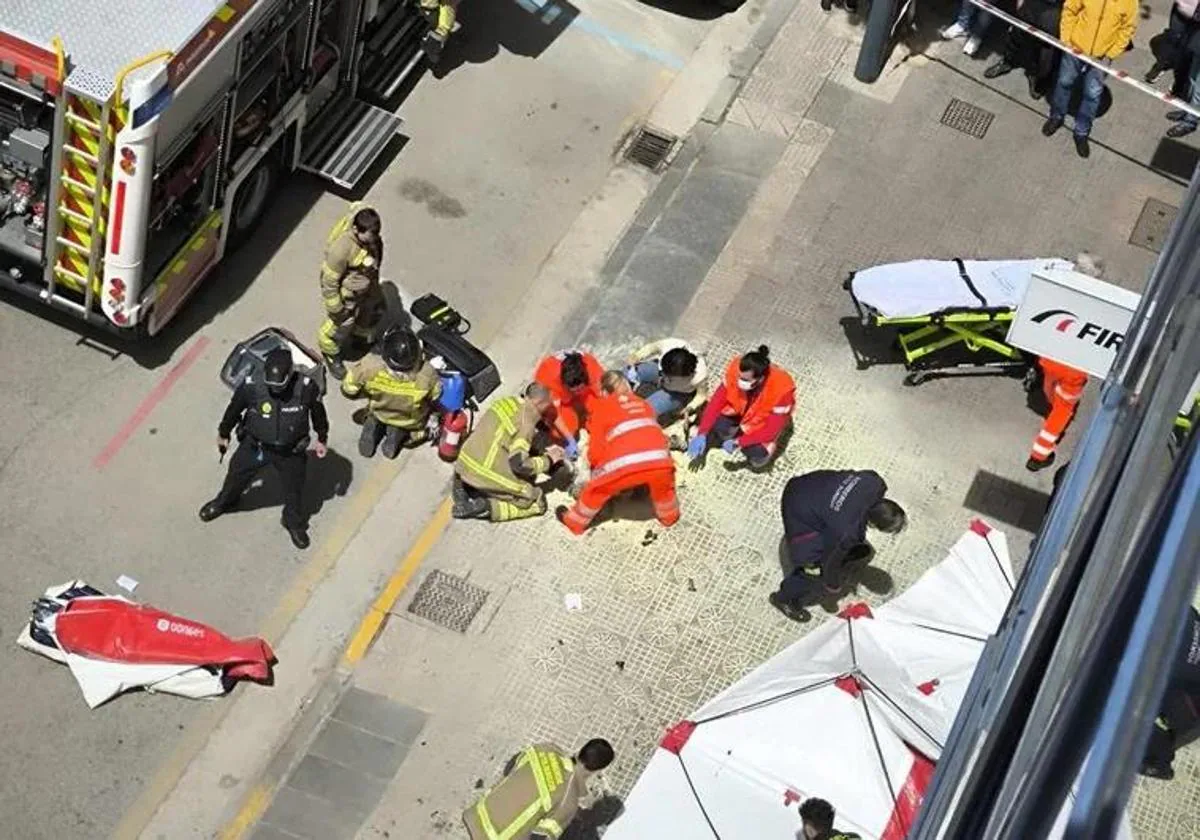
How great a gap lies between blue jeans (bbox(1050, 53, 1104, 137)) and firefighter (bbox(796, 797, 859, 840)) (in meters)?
7.54

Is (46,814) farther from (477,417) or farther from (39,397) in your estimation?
(477,417)

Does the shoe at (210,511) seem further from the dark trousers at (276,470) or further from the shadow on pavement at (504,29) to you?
the shadow on pavement at (504,29)

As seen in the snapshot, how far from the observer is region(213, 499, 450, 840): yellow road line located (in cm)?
1036

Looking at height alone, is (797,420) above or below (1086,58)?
below

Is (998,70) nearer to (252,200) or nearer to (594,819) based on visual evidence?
(252,200)

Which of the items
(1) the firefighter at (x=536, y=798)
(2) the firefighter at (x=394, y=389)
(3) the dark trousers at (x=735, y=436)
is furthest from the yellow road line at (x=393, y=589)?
(1) the firefighter at (x=536, y=798)

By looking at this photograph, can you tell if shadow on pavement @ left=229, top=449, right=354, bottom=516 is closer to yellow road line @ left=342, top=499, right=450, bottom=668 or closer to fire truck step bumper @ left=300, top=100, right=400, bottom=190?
yellow road line @ left=342, top=499, right=450, bottom=668

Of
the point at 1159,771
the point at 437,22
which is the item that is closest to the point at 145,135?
the point at 437,22

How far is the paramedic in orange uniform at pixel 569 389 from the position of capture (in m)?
11.4

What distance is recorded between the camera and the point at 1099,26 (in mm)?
Answer: 14297

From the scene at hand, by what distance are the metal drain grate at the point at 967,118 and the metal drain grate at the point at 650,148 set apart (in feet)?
7.35

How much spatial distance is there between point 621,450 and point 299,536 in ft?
6.69

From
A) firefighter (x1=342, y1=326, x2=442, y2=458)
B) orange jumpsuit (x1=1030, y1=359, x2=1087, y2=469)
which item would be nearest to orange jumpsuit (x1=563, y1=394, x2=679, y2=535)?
firefighter (x1=342, y1=326, x2=442, y2=458)

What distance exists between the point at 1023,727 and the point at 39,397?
815 centimetres
